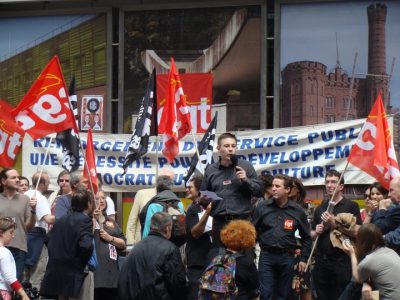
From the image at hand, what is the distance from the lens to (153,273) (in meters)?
9.34

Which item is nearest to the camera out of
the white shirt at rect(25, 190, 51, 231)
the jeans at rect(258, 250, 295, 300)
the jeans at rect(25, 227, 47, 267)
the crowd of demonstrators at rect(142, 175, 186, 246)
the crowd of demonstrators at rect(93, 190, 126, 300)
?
the jeans at rect(258, 250, 295, 300)

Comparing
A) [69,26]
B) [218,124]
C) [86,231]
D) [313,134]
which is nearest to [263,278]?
[86,231]

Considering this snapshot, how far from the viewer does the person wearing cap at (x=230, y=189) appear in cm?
1083

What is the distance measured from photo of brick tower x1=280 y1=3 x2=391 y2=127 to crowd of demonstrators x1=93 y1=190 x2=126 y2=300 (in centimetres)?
478

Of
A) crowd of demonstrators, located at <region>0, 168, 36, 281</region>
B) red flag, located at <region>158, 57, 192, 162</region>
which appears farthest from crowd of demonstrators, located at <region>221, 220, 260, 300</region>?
red flag, located at <region>158, 57, 192, 162</region>

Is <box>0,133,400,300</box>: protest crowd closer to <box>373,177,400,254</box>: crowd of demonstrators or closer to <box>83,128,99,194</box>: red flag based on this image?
<box>373,177,400,254</box>: crowd of demonstrators

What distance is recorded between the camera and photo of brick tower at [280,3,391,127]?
51.0ft

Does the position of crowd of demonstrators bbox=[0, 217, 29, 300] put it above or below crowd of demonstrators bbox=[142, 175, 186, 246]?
below

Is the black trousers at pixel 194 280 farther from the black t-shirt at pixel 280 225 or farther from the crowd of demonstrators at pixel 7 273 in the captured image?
the crowd of demonstrators at pixel 7 273

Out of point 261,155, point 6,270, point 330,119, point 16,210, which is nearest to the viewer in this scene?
point 6,270

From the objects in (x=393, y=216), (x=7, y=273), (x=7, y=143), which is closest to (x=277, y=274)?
(x=393, y=216)

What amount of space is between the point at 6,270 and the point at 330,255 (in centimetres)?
Result: 379

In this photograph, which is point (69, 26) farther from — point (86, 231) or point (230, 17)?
point (86, 231)

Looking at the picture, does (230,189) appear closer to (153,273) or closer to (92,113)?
(153,273)
